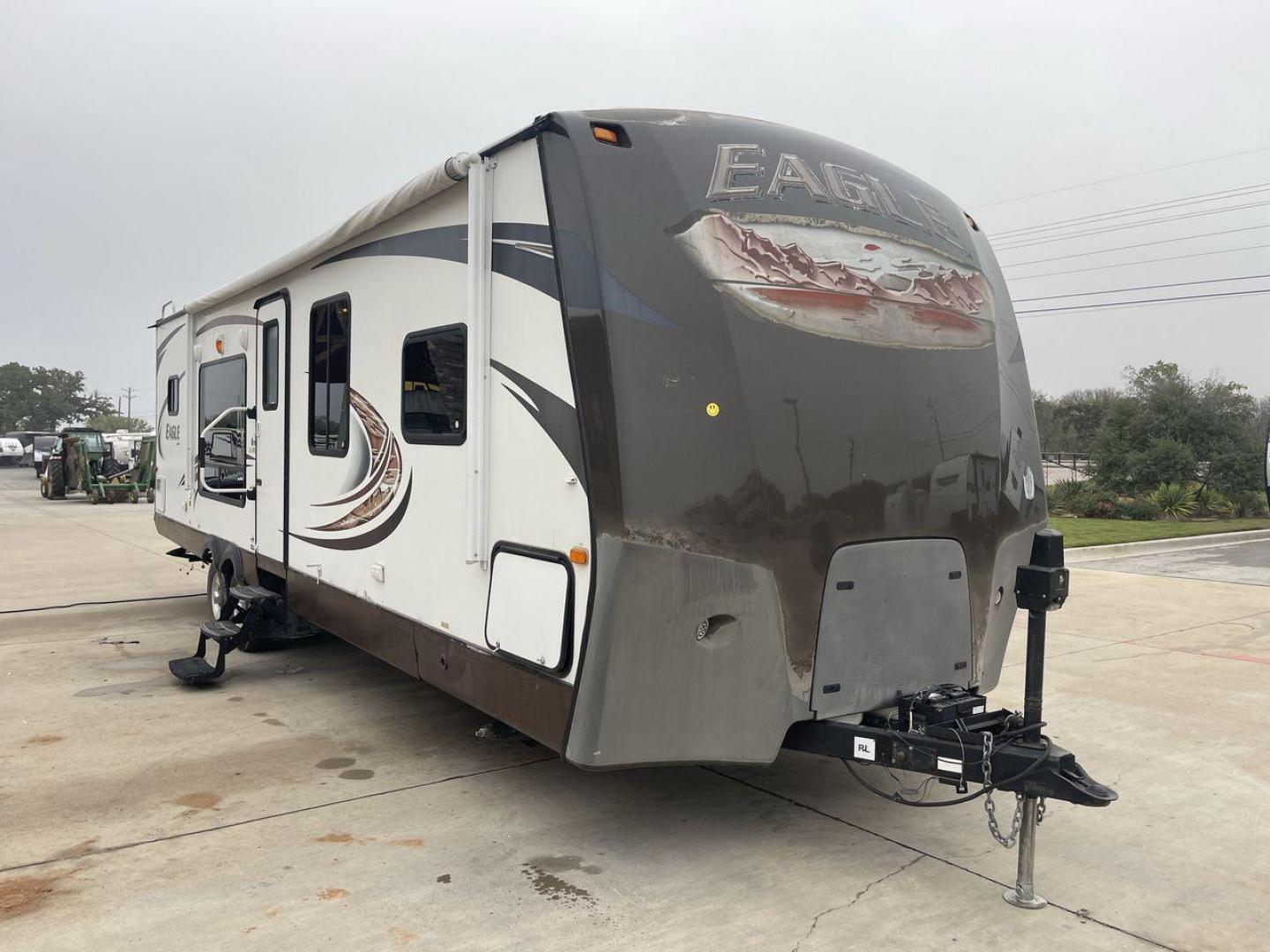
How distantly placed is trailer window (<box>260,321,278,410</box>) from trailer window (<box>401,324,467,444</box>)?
2.34 meters

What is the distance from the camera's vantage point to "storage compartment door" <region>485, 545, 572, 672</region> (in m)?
3.74

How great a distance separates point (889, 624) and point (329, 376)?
3.67 m

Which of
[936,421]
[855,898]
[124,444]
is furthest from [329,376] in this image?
[124,444]

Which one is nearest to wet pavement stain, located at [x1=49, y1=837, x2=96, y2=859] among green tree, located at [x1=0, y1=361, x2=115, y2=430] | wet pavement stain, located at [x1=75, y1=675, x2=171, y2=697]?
wet pavement stain, located at [x1=75, y1=675, x2=171, y2=697]

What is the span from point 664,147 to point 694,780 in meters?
2.99

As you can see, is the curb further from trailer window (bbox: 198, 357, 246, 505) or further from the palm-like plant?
trailer window (bbox: 198, 357, 246, 505)

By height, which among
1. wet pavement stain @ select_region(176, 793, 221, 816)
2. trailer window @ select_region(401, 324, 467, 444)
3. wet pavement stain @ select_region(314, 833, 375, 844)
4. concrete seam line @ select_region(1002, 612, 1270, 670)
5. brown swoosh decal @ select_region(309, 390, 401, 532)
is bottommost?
wet pavement stain @ select_region(314, 833, 375, 844)

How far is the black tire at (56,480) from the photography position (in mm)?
28478

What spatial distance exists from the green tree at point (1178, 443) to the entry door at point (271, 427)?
20.6 m

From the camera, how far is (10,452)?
55438 millimetres

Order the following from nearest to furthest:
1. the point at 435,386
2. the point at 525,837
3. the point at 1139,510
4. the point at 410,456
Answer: the point at 525,837, the point at 435,386, the point at 410,456, the point at 1139,510

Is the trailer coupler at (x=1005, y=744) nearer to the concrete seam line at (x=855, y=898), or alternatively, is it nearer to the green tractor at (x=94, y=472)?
the concrete seam line at (x=855, y=898)

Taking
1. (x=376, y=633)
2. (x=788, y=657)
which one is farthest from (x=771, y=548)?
(x=376, y=633)

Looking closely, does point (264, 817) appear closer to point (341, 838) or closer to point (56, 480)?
point (341, 838)
